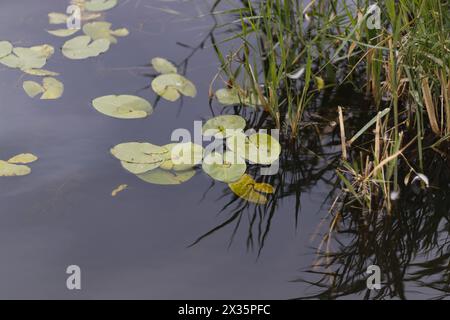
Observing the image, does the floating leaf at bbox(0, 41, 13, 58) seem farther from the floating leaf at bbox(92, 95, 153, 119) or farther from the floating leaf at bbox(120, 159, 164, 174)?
the floating leaf at bbox(120, 159, 164, 174)

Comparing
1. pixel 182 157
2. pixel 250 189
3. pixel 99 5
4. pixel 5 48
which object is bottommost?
pixel 250 189

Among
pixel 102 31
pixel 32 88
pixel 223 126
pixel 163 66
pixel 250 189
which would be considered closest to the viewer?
pixel 250 189

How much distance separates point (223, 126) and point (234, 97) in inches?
6.9

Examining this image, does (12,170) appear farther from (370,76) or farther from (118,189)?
(370,76)

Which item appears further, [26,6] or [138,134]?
[26,6]

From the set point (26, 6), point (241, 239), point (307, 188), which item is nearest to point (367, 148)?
point (307, 188)

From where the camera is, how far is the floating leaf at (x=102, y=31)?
261 cm

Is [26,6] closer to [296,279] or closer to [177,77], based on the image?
[177,77]

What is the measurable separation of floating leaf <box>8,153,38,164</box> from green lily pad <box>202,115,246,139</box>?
503mm

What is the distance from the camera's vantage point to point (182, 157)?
210 cm

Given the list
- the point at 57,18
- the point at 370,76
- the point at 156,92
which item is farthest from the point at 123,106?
the point at 370,76

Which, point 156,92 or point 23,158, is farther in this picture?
point 156,92
